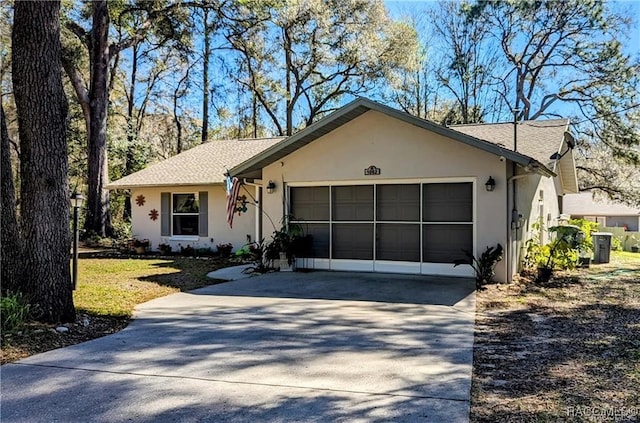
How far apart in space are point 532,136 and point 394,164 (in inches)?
188

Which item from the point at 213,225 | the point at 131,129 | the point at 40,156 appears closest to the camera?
the point at 40,156

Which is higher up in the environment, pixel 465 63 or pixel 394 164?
pixel 465 63

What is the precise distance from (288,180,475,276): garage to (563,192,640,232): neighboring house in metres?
29.3

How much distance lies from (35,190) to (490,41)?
2615cm

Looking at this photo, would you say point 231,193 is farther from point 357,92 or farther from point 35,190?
point 357,92

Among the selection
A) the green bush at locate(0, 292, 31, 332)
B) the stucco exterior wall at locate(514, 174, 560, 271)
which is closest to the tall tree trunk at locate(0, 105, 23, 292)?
the green bush at locate(0, 292, 31, 332)

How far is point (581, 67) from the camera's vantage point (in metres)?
23.9

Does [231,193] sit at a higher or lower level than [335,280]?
higher

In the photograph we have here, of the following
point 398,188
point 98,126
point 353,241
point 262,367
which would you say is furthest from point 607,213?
point 262,367

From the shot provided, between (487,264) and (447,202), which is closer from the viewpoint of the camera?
(487,264)

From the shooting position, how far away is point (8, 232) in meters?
6.11

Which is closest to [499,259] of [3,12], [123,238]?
[123,238]

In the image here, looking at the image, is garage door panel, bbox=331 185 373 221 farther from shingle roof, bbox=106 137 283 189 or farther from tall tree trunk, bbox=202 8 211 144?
tall tree trunk, bbox=202 8 211 144

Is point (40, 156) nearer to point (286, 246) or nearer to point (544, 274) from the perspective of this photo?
point (286, 246)
